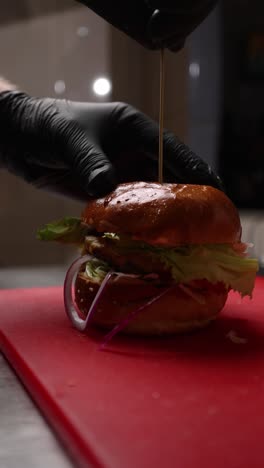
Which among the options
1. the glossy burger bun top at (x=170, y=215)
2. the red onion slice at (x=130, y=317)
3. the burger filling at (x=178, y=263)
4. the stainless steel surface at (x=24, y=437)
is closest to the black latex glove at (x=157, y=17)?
the glossy burger bun top at (x=170, y=215)

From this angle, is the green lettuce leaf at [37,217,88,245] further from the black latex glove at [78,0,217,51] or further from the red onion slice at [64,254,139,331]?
the black latex glove at [78,0,217,51]

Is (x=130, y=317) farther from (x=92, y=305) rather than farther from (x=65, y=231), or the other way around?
(x=65, y=231)

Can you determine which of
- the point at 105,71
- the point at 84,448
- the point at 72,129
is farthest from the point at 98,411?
the point at 105,71

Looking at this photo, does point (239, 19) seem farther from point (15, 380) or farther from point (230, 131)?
point (15, 380)

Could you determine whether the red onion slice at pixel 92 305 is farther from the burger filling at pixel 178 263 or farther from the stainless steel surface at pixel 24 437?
the stainless steel surface at pixel 24 437

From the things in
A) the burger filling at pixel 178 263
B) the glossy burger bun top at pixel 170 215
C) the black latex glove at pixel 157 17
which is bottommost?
the burger filling at pixel 178 263
